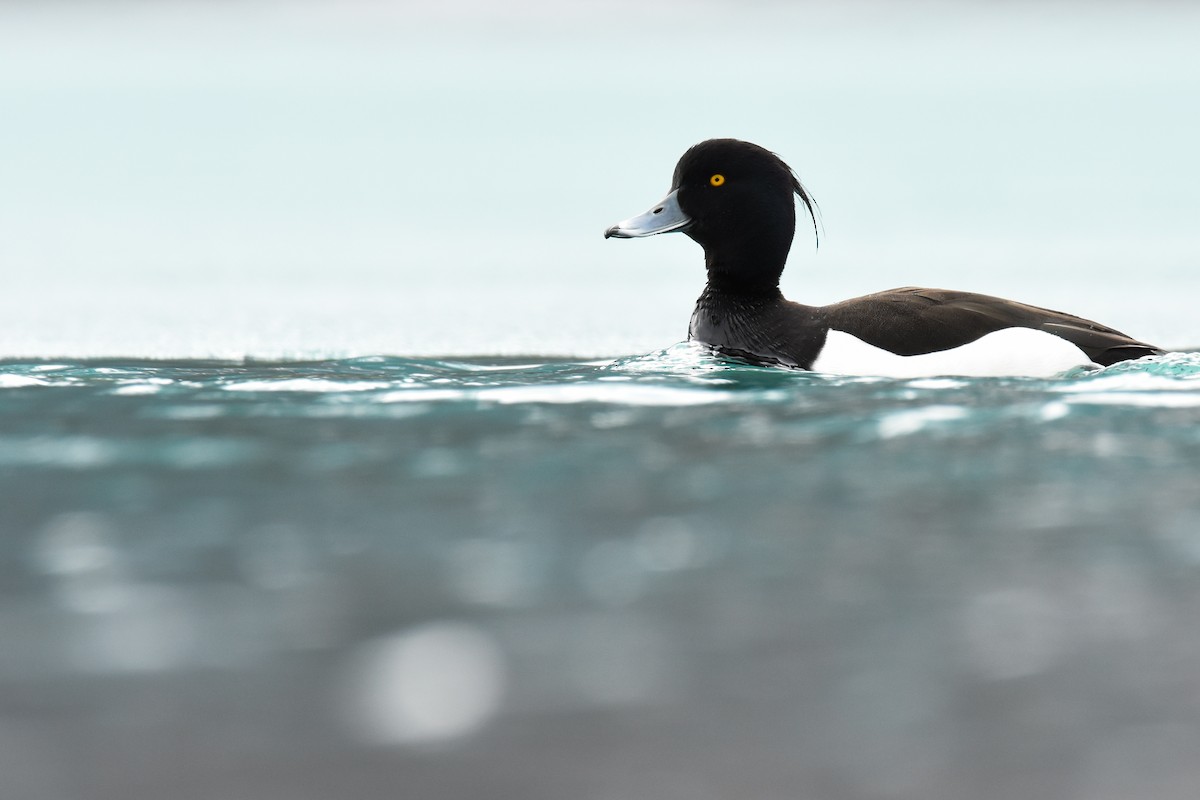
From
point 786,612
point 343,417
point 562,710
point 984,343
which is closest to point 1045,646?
point 786,612

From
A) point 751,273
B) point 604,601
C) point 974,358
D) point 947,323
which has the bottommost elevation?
point 604,601

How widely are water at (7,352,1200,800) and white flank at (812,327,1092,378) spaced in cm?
92

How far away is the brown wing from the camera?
4488 millimetres

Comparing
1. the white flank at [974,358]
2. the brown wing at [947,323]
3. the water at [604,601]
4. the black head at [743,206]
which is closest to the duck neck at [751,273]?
the black head at [743,206]

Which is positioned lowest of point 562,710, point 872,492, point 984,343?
point 562,710

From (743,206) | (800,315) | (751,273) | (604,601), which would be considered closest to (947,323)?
(800,315)

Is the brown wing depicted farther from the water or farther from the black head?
the water

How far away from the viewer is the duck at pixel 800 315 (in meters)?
4.49

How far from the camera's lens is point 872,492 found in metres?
2.66

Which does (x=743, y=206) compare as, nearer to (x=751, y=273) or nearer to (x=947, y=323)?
(x=751, y=273)

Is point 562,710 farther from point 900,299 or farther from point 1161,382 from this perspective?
point 900,299

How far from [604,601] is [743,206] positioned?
3489 millimetres

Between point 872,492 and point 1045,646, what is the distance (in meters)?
0.79

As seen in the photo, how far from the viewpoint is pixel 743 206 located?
5.31 meters
